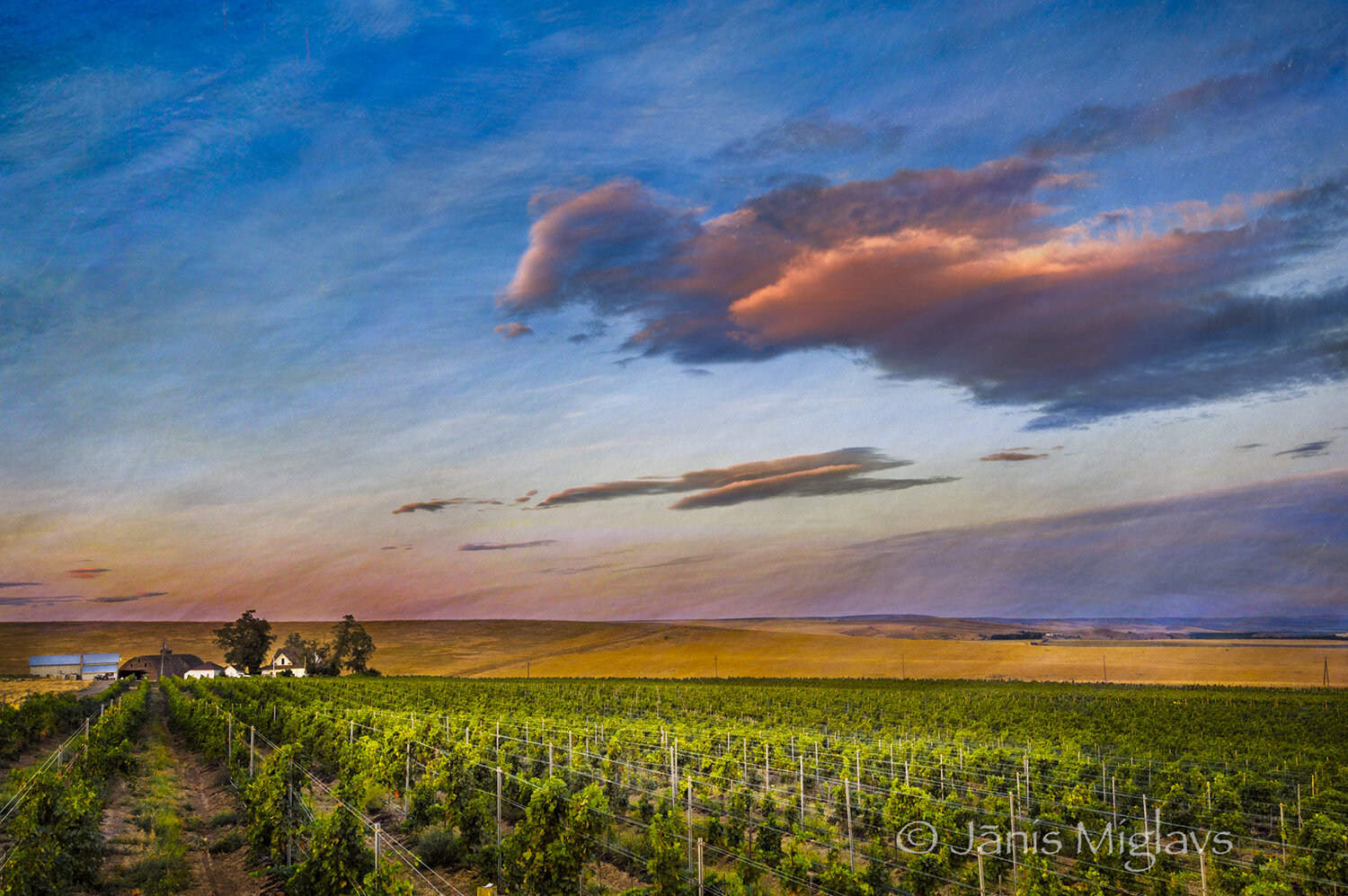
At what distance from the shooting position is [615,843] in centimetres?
1873

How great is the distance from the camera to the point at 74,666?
130 meters

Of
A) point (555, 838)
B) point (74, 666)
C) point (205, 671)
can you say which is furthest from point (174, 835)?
point (74, 666)

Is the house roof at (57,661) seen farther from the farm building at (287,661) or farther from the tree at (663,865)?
the tree at (663,865)

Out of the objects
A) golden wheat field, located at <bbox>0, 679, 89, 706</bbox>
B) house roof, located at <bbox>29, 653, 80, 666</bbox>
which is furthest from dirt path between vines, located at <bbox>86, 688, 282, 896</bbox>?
house roof, located at <bbox>29, 653, 80, 666</bbox>

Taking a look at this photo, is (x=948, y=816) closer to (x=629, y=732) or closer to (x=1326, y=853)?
(x=1326, y=853)

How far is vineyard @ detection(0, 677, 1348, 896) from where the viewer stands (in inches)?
519

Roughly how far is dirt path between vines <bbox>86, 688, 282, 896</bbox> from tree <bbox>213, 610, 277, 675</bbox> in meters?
104

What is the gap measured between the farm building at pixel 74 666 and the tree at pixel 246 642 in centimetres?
1882

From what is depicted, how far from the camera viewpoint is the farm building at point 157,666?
12406cm

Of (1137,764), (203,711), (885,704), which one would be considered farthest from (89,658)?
(1137,764)

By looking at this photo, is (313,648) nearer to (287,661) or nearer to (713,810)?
(287,661)

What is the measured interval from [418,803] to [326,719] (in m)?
11.8

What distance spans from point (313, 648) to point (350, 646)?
814cm

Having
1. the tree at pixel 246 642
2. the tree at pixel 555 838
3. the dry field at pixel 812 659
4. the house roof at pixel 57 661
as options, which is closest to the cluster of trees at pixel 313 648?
the tree at pixel 246 642
